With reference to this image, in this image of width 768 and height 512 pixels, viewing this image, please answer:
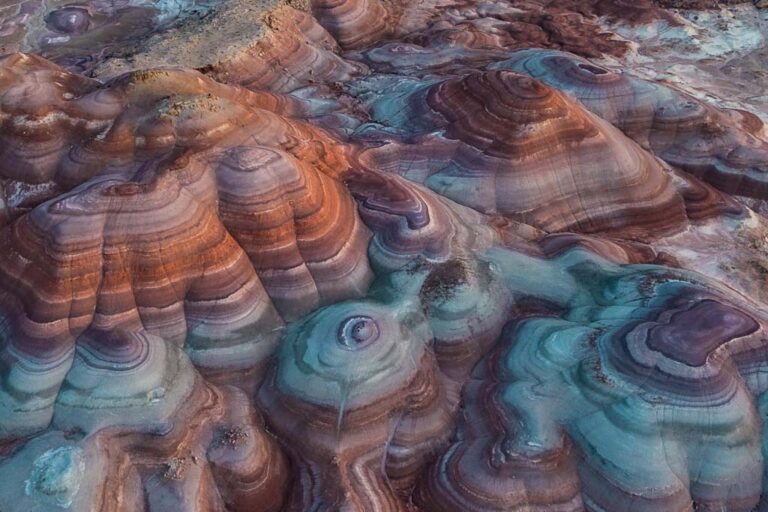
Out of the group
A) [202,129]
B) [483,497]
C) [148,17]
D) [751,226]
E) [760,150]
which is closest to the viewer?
[483,497]

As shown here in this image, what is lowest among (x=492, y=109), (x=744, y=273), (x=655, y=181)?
(x=744, y=273)

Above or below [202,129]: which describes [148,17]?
below

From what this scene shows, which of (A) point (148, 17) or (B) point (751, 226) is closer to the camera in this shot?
(B) point (751, 226)

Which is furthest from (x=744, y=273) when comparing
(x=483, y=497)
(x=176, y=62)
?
(x=176, y=62)

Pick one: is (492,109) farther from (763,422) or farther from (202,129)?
(763,422)

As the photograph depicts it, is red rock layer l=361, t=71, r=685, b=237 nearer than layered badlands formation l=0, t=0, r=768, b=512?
No

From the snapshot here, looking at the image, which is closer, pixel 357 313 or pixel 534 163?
pixel 357 313

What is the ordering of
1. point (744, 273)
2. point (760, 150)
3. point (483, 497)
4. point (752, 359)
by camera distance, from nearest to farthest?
1. point (483, 497)
2. point (752, 359)
3. point (744, 273)
4. point (760, 150)

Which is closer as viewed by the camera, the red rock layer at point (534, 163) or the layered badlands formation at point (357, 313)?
the layered badlands formation at point (357, 313)
